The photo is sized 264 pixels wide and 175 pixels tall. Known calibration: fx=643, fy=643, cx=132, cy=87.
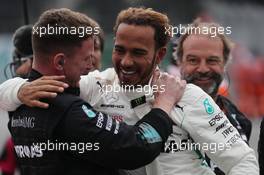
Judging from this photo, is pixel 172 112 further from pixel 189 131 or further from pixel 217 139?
pixel 217 139

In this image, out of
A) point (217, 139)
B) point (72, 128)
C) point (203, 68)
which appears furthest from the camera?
point (203, 68)

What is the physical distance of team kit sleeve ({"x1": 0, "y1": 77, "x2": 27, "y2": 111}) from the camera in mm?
2639

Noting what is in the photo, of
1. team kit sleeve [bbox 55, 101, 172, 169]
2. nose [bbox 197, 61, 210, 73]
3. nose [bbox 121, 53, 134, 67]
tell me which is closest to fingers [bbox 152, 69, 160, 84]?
nose [bbox 121, 53, 134, 67]

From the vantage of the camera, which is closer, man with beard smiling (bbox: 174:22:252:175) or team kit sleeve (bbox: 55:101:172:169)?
team kit sleeve (bbox: 55:101:172:169)

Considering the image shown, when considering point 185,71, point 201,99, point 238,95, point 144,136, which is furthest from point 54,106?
point 238,95

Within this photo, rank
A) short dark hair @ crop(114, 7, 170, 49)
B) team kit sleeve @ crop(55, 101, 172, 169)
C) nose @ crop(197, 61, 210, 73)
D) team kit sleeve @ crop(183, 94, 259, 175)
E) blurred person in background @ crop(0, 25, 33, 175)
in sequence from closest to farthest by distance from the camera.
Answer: team kit sleeve @ crop(55, 101, 172, 169)
team kit sleeve @ crop(183, 94, 259, 175)
short dark hair @ crop(114, 7, 170, 49)
nose @ crop(197, 61, 210, 73)
blurred person in background @ crop(0, 25, 33, 175)

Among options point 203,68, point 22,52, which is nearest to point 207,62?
point 203,68

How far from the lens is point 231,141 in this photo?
8.53ft

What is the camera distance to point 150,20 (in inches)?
107

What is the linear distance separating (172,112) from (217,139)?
0.22 m

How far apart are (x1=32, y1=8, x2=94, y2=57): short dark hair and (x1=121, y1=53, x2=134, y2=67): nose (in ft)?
0.67

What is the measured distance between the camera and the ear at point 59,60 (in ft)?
8.21

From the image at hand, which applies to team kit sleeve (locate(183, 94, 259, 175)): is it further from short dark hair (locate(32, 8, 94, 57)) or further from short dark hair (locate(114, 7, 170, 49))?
short dark hair (locate(32, 8, 94, 57))

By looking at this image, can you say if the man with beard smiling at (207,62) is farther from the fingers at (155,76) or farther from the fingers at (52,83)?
the fingers at (52,83)
